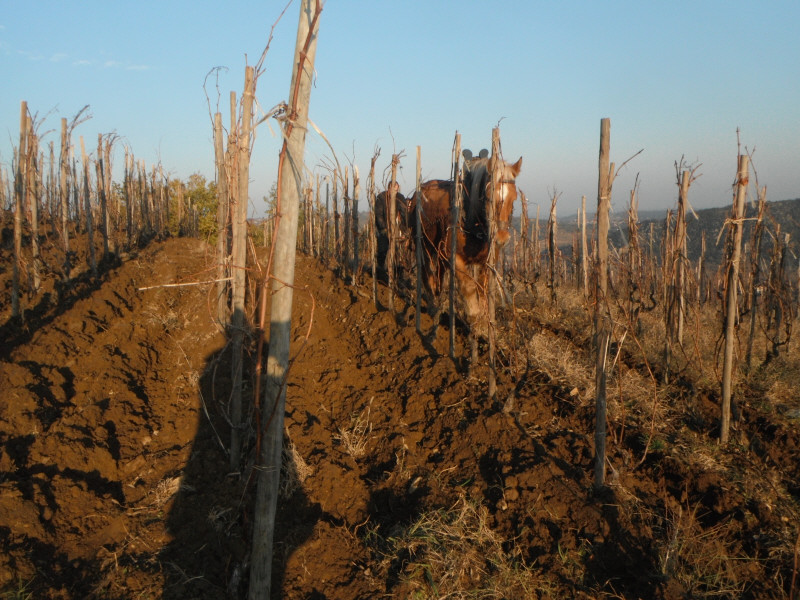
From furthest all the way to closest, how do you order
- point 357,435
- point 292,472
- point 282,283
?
point 357,435 → point 292,472 → point 282,283

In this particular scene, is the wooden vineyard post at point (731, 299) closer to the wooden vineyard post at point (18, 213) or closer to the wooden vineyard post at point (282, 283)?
the wooden vineyard post at point (282, 283)

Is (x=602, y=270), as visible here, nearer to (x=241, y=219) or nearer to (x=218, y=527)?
(x=241, y=219)

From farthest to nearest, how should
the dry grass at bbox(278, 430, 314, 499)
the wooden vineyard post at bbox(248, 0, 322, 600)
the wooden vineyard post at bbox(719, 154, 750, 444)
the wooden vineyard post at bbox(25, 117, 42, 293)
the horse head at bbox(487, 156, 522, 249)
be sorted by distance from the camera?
the wooden vineyard post at bbox(25, 117, 42, 293) < the horse head at bbox(487, 156, 522, 249) < the wooden vineyard post at bbox(719, 154, 750, 444) < the dry grass at bbox(278, 430, 314, 499) < the wooden vineyard post at bbox(248, 0, 322, 600)

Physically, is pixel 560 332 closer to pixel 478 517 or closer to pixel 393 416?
pixel 393 416

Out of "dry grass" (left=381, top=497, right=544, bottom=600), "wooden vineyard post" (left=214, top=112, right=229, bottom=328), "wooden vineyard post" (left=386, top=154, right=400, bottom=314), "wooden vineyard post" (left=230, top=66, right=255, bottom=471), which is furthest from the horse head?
"dry grass" (left=381, top=497, right=544, bottom=600)

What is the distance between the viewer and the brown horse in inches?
257

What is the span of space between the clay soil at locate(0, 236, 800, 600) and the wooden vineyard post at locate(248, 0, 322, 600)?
0.21 meters

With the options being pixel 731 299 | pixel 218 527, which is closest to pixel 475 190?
pixel 731 299

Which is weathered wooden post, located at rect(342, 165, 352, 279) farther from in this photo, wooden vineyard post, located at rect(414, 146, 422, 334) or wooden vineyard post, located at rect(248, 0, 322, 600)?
wooden vineyard post, located at rect(248, 0, 322, 600)

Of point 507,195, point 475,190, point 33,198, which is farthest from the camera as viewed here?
point 33,198

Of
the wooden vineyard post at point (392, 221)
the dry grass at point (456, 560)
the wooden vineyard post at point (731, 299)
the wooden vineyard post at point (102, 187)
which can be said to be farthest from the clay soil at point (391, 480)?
the wooden vineyard post at point (102, 187)

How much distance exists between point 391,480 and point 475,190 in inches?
152

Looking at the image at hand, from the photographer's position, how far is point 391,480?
4.23 m

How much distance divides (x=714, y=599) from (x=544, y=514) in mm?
1000
